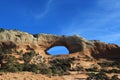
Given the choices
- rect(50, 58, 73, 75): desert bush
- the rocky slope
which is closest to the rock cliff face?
the rocky slope

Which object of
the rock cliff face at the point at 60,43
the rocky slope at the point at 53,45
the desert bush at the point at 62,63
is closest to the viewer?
the desert bush at the point at 62,63

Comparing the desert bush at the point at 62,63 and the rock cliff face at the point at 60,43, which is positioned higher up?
the rock cliff face at the point at 60,43

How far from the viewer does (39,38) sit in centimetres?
6888

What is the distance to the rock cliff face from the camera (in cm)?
6550

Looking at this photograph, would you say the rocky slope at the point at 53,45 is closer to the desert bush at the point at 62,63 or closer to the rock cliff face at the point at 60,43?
the rock cliff face at the point at 60,43

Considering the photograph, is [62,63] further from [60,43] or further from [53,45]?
[53,45]

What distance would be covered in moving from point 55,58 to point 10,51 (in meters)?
9.01

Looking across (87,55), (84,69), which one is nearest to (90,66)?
(84,69)

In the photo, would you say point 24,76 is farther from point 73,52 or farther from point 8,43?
point 73,52

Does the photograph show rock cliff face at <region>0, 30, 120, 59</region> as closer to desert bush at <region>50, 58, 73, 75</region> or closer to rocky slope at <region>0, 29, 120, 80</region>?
rocky slope at <region>0, 29, 120, 80</region>

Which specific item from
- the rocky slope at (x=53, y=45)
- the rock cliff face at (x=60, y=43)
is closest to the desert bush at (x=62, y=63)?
the rocky slope at (x=53, y=45)

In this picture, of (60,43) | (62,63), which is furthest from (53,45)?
(62,63)

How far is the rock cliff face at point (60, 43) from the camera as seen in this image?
215 ft

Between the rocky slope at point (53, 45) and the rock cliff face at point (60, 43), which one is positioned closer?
the rocky slope at point (53, 45)
